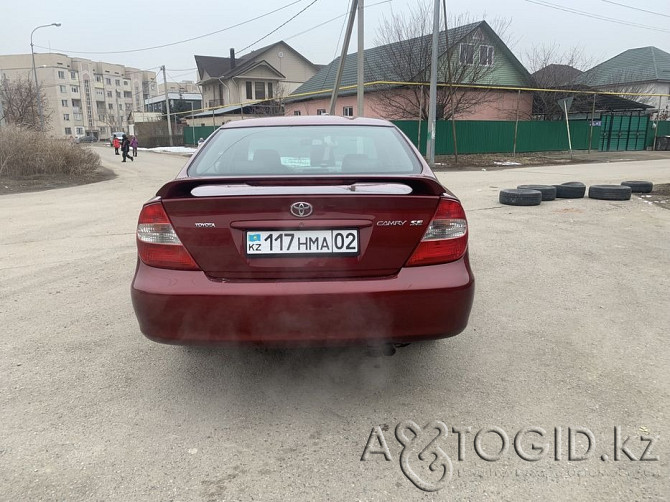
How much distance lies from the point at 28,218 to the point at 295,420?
28.1 ft

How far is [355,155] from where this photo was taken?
328 centimetres

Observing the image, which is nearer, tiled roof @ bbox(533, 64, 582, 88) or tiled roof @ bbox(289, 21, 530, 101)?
tiled roof @ bbox(289, 21, 530, 101)

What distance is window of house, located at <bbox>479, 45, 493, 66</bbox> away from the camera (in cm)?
2888

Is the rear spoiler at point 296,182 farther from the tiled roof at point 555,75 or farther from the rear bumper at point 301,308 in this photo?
the tiled roof at point 555,75

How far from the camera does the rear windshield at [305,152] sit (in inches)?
124

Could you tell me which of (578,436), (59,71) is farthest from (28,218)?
(59,71)

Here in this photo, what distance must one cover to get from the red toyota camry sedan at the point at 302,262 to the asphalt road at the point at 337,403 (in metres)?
0.20

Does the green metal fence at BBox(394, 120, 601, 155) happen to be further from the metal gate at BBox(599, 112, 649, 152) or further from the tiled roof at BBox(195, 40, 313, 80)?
the tiled roof at BBox(195, 40, 313, 80)

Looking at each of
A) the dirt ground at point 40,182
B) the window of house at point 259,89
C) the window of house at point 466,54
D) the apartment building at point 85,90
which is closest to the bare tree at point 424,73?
the window of house at point 466,54

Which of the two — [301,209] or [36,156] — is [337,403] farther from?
[36,156]

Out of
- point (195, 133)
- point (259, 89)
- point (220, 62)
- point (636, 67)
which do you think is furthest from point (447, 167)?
point (220, 62)

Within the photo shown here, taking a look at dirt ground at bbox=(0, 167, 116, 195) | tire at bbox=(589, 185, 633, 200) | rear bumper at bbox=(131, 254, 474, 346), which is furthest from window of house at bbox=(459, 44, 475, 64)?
rear bumper at bbox=(131, 254, 474, 346)

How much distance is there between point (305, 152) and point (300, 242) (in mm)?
1103

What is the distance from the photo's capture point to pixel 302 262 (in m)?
2.50
